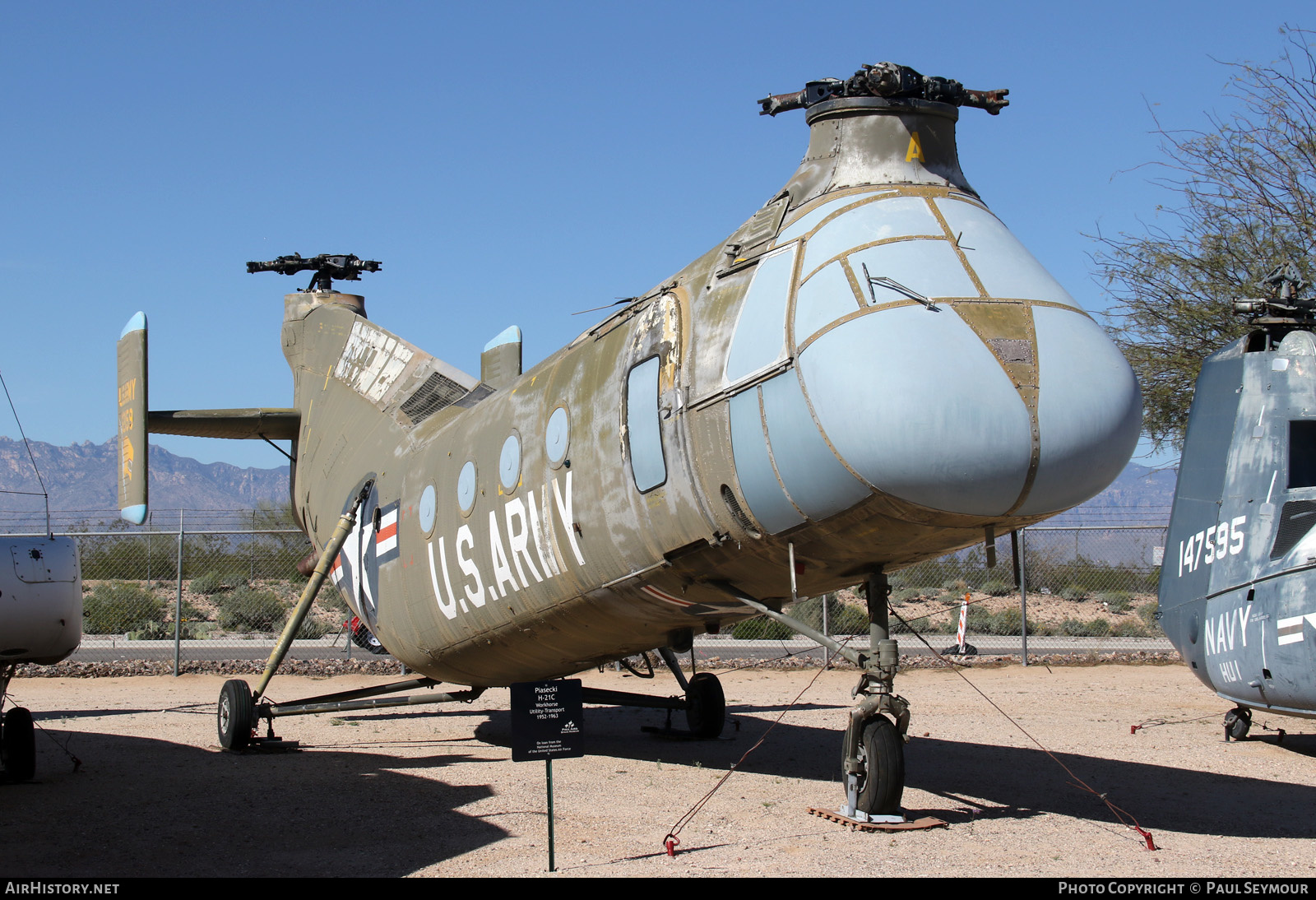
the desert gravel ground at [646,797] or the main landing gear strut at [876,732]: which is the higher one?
the main landing gear strut at [876,732]

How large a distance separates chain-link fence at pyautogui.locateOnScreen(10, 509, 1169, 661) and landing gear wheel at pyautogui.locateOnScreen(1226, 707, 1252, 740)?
23.8 ft

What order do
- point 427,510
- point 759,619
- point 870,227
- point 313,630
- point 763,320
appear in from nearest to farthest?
point 870,227 → point 763,320 → point 427,510 → point 759,619 → point 313,630

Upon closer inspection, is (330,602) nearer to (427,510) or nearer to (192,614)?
(192,614)

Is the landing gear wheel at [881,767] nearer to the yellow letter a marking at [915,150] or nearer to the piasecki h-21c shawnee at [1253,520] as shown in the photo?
the yellow letter a marking at [915,150]

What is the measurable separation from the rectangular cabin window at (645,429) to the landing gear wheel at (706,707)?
474 cm

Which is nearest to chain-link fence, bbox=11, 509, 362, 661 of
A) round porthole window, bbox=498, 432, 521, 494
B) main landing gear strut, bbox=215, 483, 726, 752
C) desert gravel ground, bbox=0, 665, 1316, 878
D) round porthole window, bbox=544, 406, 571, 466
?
desert gravel ground, bbox=0, 665, 1316, 878

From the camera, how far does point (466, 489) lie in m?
8.98

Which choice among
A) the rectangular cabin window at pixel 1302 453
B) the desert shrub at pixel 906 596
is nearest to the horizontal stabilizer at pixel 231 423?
the rectangular cabin window at pixel 1302 453

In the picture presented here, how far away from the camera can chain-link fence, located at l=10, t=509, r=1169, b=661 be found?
69.7 feet

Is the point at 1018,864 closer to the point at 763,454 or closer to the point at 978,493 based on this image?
the point at 978,493

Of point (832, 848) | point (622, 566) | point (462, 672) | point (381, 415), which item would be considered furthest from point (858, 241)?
point (381, 415)

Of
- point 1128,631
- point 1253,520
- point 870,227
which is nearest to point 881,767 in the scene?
point 870,227

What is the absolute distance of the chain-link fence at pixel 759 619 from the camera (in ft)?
69.7

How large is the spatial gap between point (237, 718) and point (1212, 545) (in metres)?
8.72
